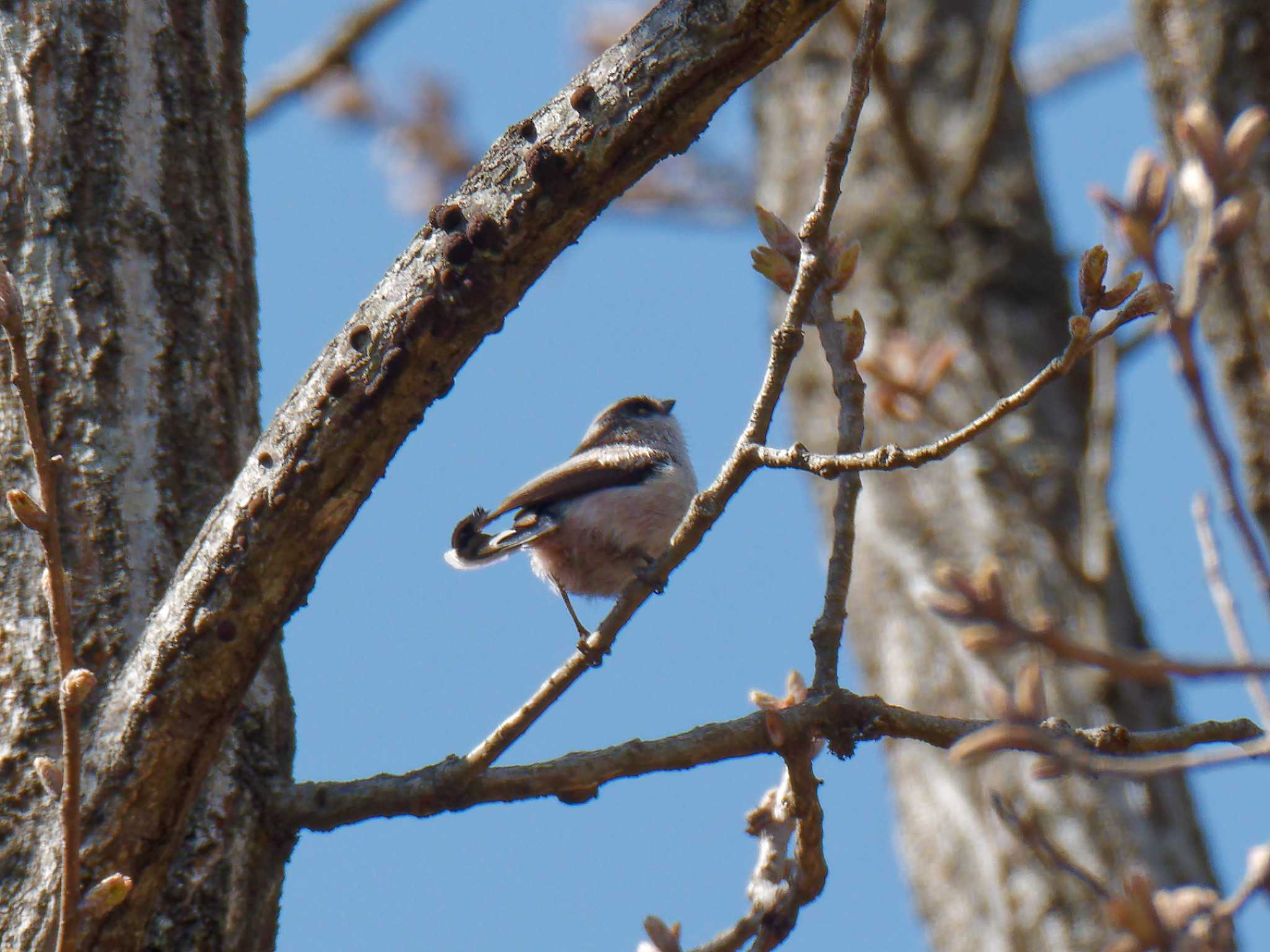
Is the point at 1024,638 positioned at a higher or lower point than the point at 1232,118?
lower

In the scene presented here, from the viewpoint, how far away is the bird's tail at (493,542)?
3.21 m

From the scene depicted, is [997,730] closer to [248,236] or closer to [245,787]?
[245,787]

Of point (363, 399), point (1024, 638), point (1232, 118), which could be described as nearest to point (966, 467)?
point (1232, 118)

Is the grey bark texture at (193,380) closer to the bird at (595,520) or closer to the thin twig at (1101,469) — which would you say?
the bird at (595,520)

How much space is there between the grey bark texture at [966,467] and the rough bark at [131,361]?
216 cm

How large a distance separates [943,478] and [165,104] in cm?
338

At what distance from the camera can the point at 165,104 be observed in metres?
2.32

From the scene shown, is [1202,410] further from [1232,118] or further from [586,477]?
[1232,118]

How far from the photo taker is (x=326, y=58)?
5.09 meters

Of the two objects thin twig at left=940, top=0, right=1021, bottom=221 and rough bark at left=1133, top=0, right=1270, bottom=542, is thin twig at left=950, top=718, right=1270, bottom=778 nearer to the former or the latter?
rough bark at left=1133, top=0, right=1270, bottom=542

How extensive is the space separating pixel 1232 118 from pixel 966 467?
1606 mm

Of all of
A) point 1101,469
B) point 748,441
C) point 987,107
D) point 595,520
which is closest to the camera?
point 748,441

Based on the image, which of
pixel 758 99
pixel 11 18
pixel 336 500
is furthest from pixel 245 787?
pixel 758 99

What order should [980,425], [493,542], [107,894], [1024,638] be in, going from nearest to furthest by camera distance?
1. [1024,638]
2. [107,894]
3. [980,425]
4. [493,542]
